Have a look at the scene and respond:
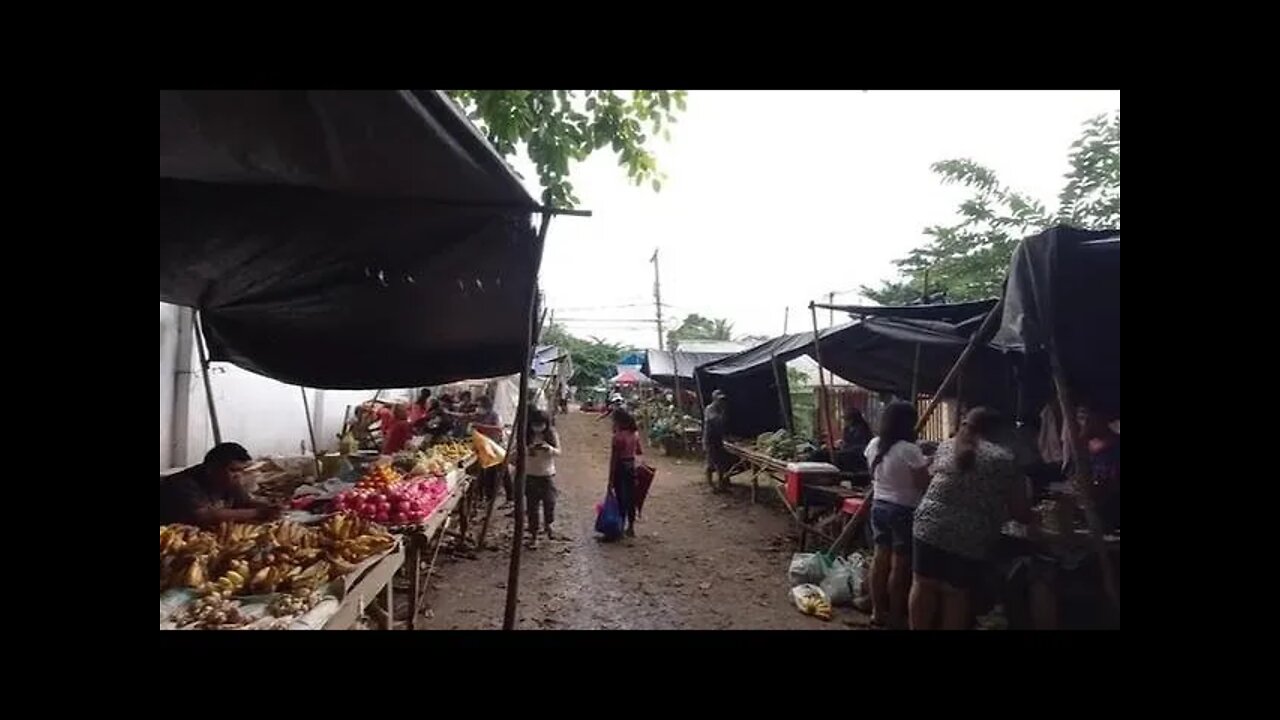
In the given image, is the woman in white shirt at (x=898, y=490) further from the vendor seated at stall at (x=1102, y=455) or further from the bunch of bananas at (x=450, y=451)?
the bunch of bananas at (x=450, y=451)

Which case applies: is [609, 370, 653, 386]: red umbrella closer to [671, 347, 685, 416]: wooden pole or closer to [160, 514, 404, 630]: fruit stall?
[671, 347, 685, 416]: wooden pole

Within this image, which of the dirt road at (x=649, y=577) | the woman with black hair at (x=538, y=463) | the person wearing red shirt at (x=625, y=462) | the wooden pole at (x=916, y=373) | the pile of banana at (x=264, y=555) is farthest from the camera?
the person wearing red shirt at (x=625, y=462)

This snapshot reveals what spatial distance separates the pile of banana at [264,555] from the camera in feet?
8.75

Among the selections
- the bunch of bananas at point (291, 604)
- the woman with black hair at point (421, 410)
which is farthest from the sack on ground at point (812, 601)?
the woman with black hair at point (421, 410)

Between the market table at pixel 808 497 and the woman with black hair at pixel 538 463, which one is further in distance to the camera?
the woman with black hair at pixel 538 463

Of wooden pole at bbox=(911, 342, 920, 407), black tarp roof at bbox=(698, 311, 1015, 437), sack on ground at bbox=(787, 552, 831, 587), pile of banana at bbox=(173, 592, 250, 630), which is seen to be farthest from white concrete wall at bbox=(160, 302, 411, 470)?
wooden pole at bbox=(911, 342, 920, 407)

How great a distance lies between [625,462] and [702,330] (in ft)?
117

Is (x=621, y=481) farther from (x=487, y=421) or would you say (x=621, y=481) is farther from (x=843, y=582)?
(x=487, y=421)

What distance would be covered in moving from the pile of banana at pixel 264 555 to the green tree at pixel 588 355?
32.1 metres

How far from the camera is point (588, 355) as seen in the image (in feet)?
134

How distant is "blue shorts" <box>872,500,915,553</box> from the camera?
4.27 metres

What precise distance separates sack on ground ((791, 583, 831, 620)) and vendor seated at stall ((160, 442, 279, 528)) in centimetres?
404
